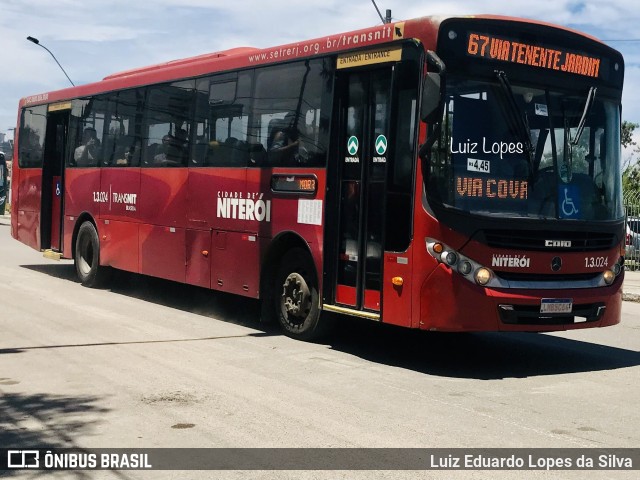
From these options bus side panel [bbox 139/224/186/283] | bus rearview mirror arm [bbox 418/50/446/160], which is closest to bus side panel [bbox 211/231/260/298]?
bus side panel [bbox 139/224/186/283]

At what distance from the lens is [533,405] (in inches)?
307

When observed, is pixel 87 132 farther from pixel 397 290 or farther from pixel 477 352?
pixel 397 290

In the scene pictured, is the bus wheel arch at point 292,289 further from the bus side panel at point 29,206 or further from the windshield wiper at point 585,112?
the bus side panel at point 29,206

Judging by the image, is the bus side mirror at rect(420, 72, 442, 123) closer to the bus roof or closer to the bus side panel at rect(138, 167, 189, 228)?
the bus roof

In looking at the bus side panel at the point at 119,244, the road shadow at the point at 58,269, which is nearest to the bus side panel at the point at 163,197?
the bus side panel at the point at 119,244

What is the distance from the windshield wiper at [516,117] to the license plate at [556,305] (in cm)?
126

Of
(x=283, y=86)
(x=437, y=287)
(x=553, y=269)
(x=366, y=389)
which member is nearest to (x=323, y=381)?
(x=366, y=389)

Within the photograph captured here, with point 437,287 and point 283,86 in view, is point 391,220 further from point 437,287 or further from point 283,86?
point 283,86

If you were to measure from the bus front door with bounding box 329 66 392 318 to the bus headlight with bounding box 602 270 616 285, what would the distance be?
2354mm

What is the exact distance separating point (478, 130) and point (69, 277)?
432 inches

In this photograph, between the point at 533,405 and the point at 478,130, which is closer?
the point at 533,405

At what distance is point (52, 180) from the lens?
59.4ft

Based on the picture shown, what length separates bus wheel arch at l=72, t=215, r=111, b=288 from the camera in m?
16.0

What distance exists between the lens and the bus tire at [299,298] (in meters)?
10.7
